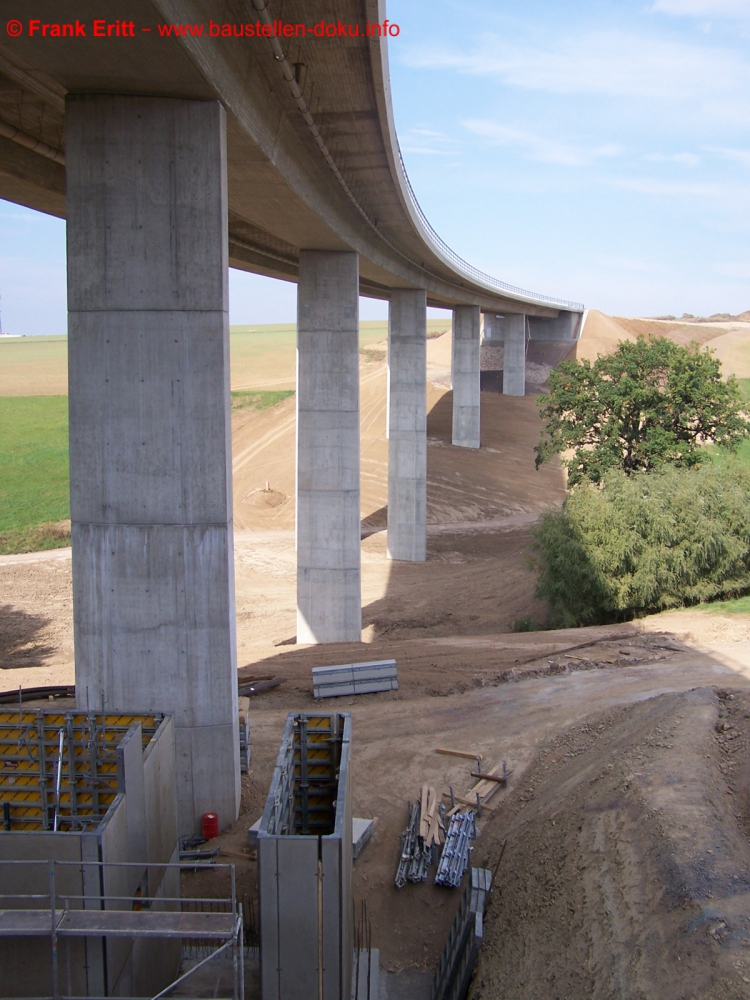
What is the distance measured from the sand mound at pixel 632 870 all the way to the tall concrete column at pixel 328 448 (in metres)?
12.1

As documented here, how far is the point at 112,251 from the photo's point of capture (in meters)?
12.0

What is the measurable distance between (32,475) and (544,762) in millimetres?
42079

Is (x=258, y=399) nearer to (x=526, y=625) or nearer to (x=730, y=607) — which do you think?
(x=526, y=625)

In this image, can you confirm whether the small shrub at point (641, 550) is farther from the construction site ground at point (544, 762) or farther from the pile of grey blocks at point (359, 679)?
the pile of grey blocks at point (359, 679)

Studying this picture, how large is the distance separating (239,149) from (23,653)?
17.0 metres

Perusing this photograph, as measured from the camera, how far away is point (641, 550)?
83.5 ft

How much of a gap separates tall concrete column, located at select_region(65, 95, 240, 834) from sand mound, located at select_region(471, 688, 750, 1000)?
4.80 metres

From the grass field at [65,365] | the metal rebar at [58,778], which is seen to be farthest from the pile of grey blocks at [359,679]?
the grass field at [65,365]

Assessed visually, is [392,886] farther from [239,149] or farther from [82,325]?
[239,149]

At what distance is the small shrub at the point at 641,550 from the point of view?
25.4m

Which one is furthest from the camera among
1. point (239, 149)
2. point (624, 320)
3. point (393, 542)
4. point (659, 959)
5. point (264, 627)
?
point (624, 320)

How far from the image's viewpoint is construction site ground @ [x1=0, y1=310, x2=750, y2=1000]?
9133 millimetres

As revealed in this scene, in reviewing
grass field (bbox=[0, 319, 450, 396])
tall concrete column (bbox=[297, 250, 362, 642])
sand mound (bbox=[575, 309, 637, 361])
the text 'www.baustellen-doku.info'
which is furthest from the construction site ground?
sand mound (bbox=[575, 309, 637, 361])

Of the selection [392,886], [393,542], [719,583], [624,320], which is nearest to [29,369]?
[624,320]
